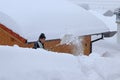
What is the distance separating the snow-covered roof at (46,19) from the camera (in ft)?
27.9

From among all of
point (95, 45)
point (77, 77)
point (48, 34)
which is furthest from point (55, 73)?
point (95, 45)

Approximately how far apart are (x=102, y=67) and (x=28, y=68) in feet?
4.58

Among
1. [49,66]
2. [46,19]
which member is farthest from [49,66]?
[46,19]

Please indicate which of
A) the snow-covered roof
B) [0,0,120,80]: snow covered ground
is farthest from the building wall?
[0,0,120,80]: snow covered ground

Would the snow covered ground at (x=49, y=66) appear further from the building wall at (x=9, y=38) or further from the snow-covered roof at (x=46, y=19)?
the snow-covered roof at (x=46, y=19)

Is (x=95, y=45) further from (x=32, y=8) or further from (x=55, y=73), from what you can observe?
(x=55, y=73)

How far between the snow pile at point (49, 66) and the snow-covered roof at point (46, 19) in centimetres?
318

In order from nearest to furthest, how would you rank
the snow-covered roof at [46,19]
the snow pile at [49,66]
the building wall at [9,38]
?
the snow pile at [49,66]
the building wall at [9,38]
the snow-covered roof at [46,19]

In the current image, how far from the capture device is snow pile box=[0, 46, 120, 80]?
434 centimetres

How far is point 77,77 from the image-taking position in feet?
16.0

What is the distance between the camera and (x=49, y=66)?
477 centimetres

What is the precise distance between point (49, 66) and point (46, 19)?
4738mm

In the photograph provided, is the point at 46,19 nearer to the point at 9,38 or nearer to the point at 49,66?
the point at 9,38

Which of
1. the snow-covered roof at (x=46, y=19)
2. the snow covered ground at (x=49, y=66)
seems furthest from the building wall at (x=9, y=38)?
the snow covered ground at (x=49, y=66)
